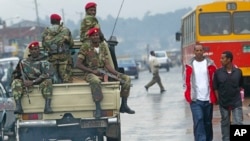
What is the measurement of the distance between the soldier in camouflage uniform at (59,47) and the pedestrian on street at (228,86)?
110 inches

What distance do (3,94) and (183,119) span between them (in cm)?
518

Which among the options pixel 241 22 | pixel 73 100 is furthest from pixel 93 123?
pixel 241 22

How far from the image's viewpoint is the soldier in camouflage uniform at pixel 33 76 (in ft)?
45.7

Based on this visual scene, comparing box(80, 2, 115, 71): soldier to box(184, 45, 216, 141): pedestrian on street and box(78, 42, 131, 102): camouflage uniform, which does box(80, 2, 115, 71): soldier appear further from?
box(184, 45, 216, 141): pedestrian on street

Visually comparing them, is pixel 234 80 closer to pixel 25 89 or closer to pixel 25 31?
pixel 25 89

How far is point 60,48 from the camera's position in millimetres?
14695

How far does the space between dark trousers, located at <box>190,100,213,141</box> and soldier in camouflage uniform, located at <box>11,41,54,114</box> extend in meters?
2.44

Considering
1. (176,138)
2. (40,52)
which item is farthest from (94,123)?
(176,138)

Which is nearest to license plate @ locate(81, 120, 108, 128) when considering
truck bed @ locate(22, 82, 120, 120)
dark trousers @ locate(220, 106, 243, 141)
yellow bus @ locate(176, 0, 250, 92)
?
truck bed @ locate(22, 82, 120, 120)

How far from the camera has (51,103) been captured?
14023 mm

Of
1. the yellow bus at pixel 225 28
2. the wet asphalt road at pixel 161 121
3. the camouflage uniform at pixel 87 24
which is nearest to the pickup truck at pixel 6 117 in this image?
the wet asphalt road at pixel 161 121

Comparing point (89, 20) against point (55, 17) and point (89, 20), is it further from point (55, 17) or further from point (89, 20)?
point (55, 17)

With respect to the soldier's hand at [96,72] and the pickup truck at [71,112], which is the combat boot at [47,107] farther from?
the soldier's hand at [96,72]

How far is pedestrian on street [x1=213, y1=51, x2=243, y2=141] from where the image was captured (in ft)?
44.0
